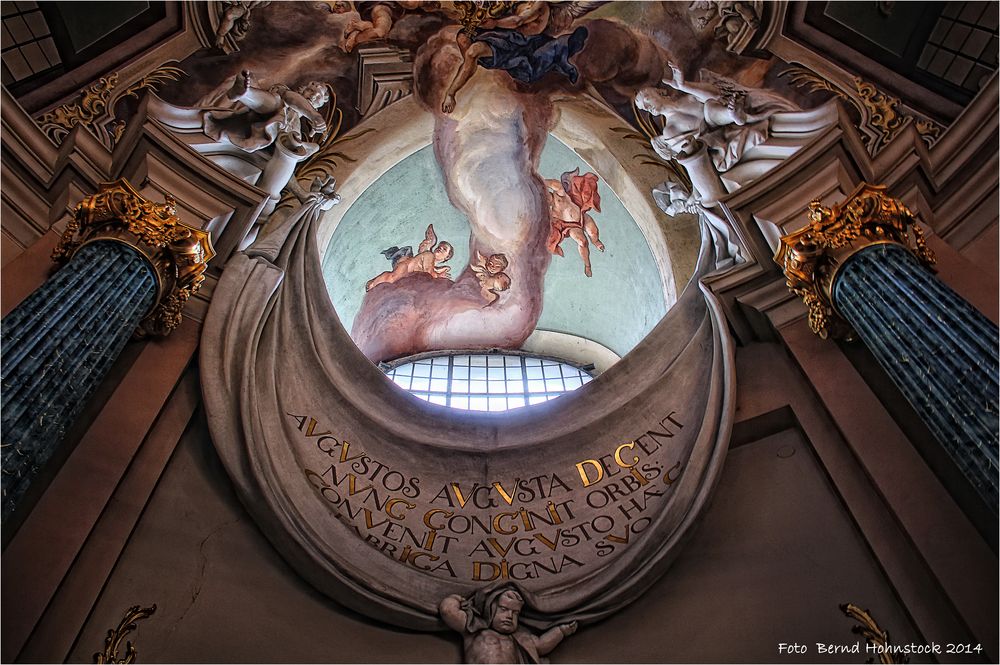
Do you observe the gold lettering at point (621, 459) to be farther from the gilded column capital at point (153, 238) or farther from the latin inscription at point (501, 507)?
the gilded column capital at point (153, 238)

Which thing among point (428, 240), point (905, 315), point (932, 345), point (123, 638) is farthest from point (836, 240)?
point (428, 240)

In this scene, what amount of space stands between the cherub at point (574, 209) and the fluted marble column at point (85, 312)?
15.4 feet

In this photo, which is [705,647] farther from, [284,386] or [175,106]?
[175,106]

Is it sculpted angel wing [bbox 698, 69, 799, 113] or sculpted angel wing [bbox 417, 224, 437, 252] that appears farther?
sculpted angel wing [bbox 417, 224, 437, 252]

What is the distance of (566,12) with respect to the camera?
8695 millimetres

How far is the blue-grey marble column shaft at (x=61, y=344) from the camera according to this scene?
409 centimetres

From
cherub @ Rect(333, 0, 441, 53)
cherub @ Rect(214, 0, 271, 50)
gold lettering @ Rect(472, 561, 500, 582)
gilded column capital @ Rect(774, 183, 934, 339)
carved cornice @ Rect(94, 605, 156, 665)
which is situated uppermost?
cherub @ Rect(333, 0, 441, 53)

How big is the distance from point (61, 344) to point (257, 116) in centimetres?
345

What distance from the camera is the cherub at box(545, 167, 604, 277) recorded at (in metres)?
9.51

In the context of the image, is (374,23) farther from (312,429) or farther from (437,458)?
(437,458)

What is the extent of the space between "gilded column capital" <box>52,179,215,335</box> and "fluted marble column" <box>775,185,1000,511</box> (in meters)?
4.25

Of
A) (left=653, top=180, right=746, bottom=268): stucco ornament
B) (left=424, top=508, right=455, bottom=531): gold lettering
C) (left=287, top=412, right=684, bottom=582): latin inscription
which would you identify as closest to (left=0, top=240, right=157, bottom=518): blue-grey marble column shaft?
(left=287, top=412, right=684, bottom=582): latin inscription

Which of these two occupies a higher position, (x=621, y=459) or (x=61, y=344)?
(x=621, y=459)

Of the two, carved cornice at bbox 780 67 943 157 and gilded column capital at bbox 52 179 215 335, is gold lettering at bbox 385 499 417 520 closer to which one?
gilded column capital at bbox 52 179 215 335
